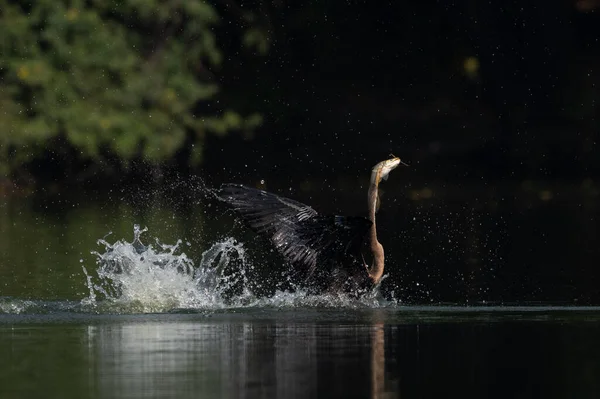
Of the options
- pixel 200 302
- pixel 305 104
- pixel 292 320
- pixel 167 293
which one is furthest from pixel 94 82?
pixel 292 320

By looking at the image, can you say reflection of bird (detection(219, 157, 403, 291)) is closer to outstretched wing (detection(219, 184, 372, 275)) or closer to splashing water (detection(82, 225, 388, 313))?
outstretched wing (detection(219, 184, 372, 275))

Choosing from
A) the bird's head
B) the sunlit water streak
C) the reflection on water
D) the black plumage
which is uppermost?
the bird's head

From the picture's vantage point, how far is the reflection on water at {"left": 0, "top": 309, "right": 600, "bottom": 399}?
899cm

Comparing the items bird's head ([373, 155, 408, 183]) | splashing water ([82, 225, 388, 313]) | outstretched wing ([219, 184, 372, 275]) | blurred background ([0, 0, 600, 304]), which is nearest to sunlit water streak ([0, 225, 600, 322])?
splashing water ([82, 225, 388, 313])

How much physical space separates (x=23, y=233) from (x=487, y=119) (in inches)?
669

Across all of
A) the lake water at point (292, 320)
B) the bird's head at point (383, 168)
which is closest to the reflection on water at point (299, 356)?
the lake water at point (292, 320)

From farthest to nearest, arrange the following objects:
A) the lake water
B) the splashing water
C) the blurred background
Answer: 1. the blurred background
2. the splashing water
3. the lake water

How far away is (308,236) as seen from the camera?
12617mm

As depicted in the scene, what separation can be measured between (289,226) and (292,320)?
91 cm

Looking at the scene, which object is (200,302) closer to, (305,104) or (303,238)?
(303,238)

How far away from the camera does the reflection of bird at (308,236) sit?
494 inches

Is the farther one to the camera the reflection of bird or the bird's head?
the bird's head

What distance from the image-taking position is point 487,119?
35688 mm

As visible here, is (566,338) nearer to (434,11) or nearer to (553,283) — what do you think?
(553,283)
